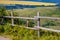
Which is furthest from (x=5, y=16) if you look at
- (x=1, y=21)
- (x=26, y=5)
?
(x=26, y=5)

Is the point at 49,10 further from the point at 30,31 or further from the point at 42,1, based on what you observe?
the point at 30,31

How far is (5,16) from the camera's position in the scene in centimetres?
1505

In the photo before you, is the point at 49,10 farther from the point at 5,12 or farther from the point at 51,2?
the point at 5,12

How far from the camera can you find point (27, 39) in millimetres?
10047

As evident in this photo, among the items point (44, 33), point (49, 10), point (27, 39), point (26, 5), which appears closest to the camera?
point (27, 39)

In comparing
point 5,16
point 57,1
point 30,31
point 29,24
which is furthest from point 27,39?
point 57,1

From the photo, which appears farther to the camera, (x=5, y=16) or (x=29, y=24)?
(x=5, y=16)

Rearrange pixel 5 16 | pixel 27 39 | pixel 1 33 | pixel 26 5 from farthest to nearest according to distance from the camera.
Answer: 1. pixel 26 5
2. pixel 5 16
3. pixel 1 33
4. pixel 27 39

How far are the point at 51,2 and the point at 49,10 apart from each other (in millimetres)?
4951

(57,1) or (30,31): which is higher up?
(57,1)

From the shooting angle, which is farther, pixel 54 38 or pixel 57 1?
pixel 57 1

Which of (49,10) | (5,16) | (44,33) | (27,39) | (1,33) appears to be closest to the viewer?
(27,39)

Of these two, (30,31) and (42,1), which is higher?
(42,1)

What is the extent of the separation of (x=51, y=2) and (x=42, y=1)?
769 millimetres
